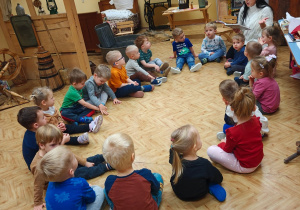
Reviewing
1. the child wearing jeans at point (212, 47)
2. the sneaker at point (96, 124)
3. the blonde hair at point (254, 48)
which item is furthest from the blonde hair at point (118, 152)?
the child wearing jeans at point (212, 47)

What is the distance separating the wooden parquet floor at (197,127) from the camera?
7.47ft

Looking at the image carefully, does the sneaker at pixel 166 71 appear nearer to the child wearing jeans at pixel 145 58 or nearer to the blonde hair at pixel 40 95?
the child wearing jeans at pixel 145 58

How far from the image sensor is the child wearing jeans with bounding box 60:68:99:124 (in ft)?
11.8

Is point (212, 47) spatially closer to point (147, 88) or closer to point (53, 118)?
point (147, 88)

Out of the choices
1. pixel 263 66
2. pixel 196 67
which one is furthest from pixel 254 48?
pixel 196 67

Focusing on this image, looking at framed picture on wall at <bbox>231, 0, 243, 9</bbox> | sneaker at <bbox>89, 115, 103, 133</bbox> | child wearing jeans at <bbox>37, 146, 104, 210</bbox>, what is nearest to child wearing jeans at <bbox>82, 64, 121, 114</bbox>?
sneaker at <bbox>89, 115, 103, 133</bbox>

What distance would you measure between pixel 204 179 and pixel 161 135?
1.14 metres

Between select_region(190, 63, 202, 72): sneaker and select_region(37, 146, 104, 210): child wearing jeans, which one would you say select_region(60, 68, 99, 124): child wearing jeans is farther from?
select_region(190, 63, 202, 72): sneaker

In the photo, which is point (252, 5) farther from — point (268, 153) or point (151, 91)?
point (268, 153)

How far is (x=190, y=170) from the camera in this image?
2.10m

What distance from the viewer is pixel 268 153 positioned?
8.79 feet

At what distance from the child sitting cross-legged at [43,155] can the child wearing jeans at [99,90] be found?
1211mm

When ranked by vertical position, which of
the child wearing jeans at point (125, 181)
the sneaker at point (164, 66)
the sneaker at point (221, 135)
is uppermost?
the child wearing jeans at point (125, 181)

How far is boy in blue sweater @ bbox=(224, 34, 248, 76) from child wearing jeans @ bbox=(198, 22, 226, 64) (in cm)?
51
